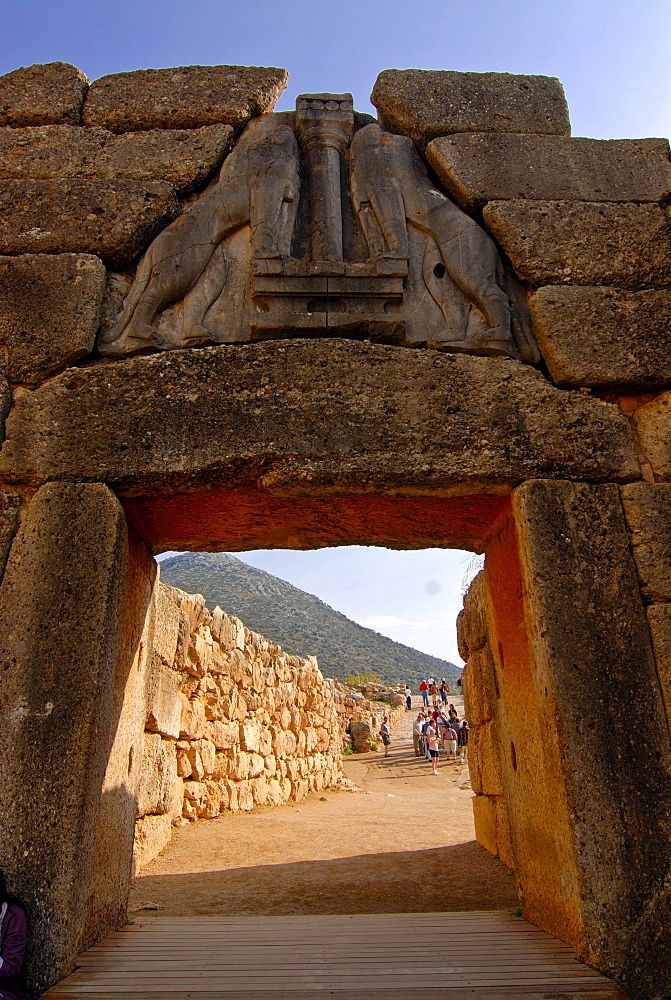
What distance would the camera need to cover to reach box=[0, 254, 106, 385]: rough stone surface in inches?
119

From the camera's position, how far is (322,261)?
3.25 m

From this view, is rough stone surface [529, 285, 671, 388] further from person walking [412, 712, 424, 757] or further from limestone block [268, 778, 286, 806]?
person walking [412, 712, 424, 757]

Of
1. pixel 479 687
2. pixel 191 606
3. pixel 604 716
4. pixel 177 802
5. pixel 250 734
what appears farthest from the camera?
pixel 250 734

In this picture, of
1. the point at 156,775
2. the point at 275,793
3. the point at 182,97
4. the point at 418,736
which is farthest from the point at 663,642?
the point at 418,736

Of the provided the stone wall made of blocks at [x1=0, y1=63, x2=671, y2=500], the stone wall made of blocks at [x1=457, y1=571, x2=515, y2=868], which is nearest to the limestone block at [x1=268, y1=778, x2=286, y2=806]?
the stone wall made of blocks at [x1=457, y1=571, x2=515, y2=868]

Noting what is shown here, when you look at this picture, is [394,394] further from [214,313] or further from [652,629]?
[652,629]

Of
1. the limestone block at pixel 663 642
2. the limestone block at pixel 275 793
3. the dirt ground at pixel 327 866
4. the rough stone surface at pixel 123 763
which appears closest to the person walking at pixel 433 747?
the dirt ground at pixel 327 866

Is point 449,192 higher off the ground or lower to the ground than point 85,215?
higher

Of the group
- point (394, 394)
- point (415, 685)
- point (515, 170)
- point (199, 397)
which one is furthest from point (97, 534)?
point (415, 685)

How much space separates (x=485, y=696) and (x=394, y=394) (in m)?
2.94

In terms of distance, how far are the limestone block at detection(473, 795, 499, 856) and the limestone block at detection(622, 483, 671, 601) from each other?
2756 mm

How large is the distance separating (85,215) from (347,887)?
4.15 meters

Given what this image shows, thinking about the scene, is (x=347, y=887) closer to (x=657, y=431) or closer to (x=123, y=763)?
(x=123, y=763)

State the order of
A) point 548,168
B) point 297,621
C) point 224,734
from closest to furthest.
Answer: point 548,168, point 224,734, point 297,621
